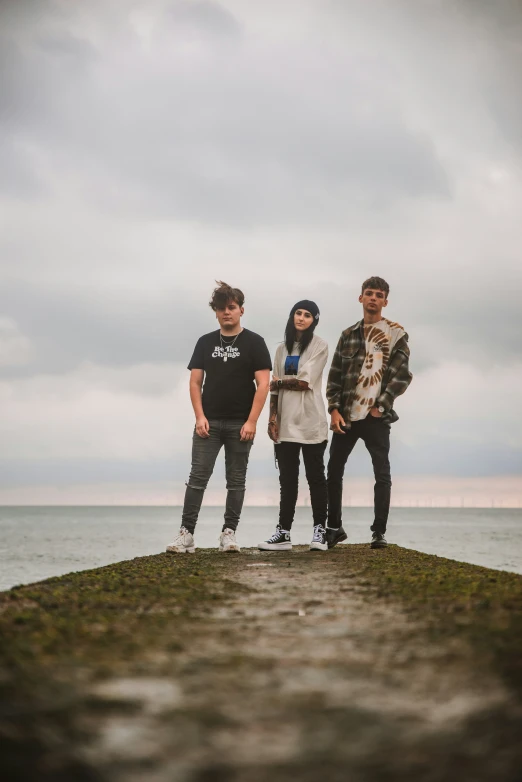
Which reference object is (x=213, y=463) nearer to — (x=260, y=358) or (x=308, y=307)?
(x=260, y=358)

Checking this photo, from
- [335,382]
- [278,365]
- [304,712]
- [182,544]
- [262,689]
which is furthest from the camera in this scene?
[278,365]

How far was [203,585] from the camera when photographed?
3814 millimetres

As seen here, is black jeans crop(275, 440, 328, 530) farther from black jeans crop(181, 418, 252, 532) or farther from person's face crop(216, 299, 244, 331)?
person's face crop(216, 299, 244, 331)

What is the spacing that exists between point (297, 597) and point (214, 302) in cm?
425

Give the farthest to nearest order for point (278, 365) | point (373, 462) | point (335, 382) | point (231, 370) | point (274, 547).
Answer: point (278, 365) → point (335, 382) → point (373, 462) → point (274, 547) → point (231, 370)

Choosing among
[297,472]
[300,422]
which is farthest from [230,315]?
[297,472]

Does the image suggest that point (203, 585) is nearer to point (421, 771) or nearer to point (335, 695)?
point (335, 695)

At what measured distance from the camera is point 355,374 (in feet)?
24.1

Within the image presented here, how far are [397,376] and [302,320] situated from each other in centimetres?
116

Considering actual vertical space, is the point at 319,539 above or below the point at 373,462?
below

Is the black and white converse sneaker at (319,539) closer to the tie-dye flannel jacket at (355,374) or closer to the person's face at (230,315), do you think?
the tie-dye flannel jacket at (355,374)

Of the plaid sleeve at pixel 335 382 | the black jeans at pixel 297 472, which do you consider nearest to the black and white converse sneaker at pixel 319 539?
the black jeans at pixel 297 472

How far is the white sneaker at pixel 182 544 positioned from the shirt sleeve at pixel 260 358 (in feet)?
5.87

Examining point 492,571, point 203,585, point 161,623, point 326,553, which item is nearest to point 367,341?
point 326,553
